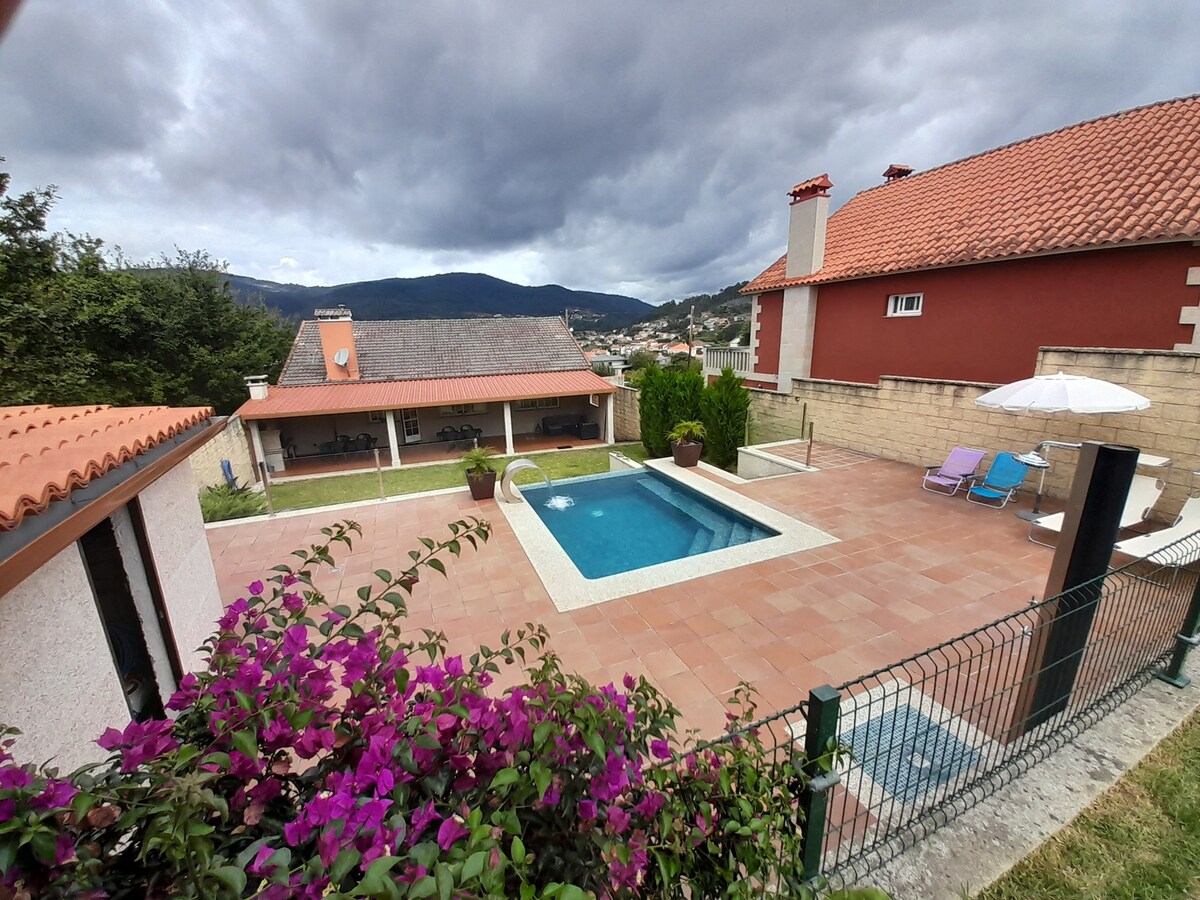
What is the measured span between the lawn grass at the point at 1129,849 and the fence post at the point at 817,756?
4.07ft

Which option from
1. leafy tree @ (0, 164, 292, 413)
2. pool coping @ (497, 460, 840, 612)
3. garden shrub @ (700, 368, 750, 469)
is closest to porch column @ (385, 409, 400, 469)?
pool coping @ (497, 460, 840, 612)

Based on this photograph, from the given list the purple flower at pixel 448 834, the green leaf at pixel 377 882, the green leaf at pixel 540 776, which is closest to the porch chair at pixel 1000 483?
the green leaf at pixel 540 776

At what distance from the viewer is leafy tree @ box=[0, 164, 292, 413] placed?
17.4 m

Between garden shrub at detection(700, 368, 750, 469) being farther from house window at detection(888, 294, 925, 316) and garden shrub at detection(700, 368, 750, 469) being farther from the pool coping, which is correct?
house window at detection(888, 294, 925, 316)

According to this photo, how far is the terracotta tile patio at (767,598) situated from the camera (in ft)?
16.5

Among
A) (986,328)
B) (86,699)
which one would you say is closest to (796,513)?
(986,328)

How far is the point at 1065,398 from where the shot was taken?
7.45 metres

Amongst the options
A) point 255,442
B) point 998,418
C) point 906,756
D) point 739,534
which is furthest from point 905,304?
point 255,442

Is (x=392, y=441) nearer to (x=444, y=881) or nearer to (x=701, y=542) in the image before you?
(x=701, y=542)

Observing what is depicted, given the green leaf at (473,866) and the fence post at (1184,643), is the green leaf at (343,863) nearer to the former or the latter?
the green leaf at (473,866)

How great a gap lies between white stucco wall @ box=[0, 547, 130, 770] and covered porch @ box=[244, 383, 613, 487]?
1548 centimetres

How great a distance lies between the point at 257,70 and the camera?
26.2ft

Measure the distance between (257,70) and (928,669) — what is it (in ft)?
42.1

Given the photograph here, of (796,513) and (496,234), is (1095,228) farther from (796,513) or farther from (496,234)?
(496,234)
